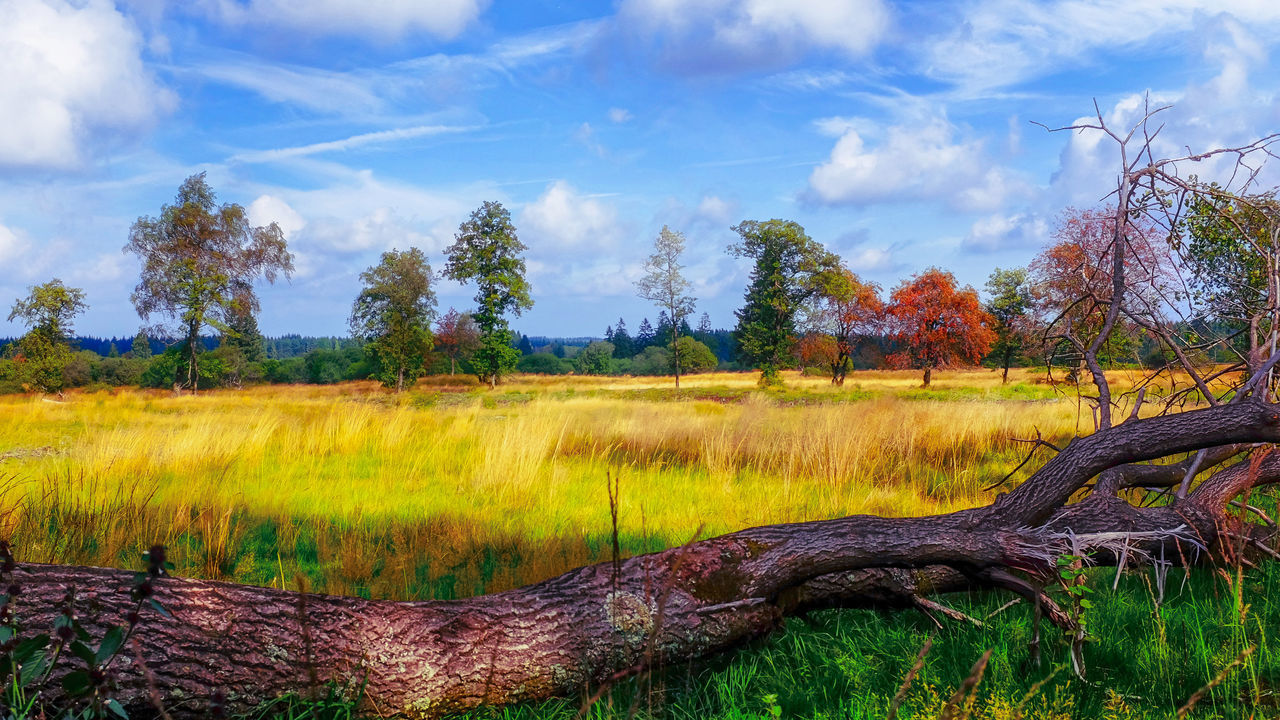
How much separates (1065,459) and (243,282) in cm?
3803

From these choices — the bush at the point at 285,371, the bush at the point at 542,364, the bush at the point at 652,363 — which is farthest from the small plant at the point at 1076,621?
the bush at the point at 542,364

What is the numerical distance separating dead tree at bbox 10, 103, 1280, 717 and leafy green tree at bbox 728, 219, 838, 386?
34.0 meters

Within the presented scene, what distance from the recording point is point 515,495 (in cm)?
649

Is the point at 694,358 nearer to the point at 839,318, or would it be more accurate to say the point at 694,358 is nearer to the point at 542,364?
the point at 542,364

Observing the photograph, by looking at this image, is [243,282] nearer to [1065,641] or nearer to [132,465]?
[132,465]

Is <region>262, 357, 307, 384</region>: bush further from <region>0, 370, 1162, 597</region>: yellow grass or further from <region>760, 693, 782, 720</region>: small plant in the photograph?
<region>760, 693, 782, 720</region>: small plant

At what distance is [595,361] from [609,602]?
99.5m

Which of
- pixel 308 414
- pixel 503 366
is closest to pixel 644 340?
pixel 503 366

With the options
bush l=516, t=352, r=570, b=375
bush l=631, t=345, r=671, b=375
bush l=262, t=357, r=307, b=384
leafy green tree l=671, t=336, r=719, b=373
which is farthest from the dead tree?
bush l=516, t=352, r=570, b=375

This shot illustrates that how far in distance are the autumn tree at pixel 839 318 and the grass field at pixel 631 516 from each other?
1041 inches

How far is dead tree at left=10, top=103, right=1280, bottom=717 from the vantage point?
7.97ft

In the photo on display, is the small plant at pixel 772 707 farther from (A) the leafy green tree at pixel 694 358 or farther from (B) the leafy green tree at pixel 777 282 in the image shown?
(A) the leafy green tree at pixel 694 358

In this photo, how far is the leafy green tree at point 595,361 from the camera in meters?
96.8

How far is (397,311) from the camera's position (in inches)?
1677
